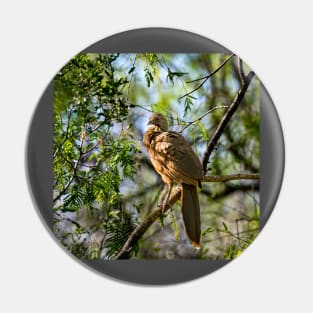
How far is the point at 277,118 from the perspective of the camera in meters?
2.58

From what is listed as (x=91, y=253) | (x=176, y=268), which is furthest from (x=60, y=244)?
(x=176, y=268)

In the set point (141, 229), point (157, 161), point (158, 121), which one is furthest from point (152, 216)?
point (158, 121)

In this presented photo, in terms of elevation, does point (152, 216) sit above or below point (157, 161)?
below

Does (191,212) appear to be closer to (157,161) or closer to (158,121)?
(157,161)

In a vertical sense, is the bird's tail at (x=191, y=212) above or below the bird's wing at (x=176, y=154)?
below

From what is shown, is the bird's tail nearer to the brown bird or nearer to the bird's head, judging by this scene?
the brown bird

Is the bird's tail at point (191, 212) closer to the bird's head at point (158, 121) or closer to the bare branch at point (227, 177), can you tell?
the bare branch at point (227, 177)

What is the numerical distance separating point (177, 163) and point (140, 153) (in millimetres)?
121

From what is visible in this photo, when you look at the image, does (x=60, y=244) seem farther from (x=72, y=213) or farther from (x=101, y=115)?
(x=101, y=115)

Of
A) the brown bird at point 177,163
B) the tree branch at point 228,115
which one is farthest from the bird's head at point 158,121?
A: the tree branch at point 228,115

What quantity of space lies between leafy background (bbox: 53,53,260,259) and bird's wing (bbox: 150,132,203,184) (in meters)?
0.03

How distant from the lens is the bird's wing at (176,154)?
2586mm

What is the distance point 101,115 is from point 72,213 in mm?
322

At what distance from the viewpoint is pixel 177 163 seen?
259 cm
